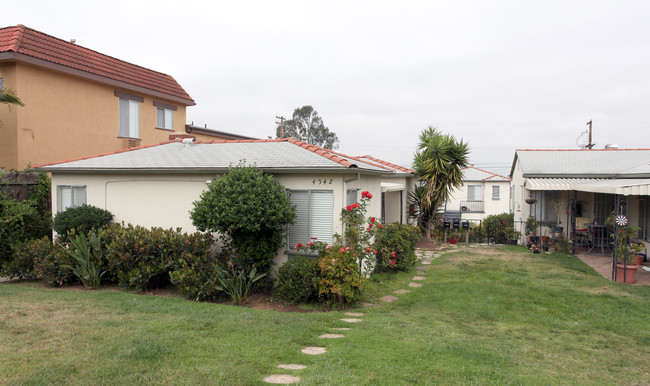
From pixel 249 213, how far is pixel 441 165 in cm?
1089

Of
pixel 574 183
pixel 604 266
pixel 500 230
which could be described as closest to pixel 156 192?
pixel 604 266

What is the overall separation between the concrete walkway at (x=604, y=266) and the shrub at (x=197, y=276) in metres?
10.1

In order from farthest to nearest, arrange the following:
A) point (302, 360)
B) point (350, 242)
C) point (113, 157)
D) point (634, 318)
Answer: point (113, 157), point (350, 242), point (634, 318), point (302, 360)

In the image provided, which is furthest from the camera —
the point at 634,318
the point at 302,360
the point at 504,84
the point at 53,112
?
the point at 504,84

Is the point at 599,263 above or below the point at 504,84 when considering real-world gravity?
below

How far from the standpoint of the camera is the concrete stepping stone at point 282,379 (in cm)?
465

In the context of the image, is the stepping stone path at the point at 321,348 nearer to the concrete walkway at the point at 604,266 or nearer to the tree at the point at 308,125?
the concrete walkway at the point at 604,266

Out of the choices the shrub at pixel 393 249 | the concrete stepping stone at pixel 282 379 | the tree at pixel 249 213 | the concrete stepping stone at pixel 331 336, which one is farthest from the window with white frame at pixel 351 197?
the concrete stepping stone at pixel 282 379

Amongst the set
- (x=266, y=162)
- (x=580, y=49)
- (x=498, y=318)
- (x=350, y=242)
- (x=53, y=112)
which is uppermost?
(x=580, y=49)

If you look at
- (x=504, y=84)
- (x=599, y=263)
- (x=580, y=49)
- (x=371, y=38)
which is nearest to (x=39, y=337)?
(x=599, y=263)

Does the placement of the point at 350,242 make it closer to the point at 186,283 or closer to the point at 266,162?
the point at 266,162

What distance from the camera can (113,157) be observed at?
499 inches

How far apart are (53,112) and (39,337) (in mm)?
12731

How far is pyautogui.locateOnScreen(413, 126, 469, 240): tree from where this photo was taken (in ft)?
57.6
